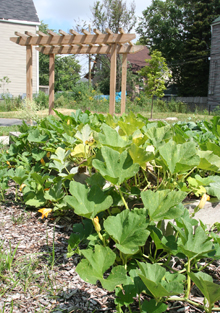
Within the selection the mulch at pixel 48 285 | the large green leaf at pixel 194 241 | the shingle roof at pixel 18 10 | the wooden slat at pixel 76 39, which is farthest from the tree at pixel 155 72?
the large green leaf at pixel 194 241

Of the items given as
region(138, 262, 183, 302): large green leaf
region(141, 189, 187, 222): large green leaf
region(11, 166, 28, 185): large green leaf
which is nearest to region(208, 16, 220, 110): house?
region(11, 166, 28, 185): large green leaf

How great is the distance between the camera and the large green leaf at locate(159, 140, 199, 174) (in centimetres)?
102

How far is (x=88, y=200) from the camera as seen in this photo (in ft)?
3.17

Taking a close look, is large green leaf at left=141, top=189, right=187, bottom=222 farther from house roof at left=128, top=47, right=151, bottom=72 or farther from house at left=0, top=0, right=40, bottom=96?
house roof at left=128, top=47, right=151, bottom=72

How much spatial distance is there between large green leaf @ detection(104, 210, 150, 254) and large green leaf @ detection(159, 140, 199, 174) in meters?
0.27

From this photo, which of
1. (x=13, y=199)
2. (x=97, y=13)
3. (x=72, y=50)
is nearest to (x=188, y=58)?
(x=97, y=13)

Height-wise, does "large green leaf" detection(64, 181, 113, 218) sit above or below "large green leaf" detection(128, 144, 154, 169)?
below

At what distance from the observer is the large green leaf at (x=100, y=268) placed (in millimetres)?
739

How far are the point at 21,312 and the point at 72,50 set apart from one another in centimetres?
780

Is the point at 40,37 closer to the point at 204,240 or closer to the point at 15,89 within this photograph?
the point at 204,240

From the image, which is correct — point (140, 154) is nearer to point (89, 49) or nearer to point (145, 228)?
point (145, 228)

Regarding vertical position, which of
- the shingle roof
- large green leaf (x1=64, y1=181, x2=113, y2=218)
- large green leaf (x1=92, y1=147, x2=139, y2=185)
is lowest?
large green leaf (x1=64, y1=181, x2=113, y2=218)

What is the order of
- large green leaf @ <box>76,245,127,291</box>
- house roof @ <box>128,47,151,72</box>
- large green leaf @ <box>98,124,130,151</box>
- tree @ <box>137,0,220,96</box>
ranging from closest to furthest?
large green leaf @ <box>76,245,127,291</box>
large green leaf @ <box>98,124,130,151</box>
tree @ <box>137,0,220,96</box>
house roof @ <box>128,47,151,72</box>

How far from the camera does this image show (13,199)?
2.07 m
